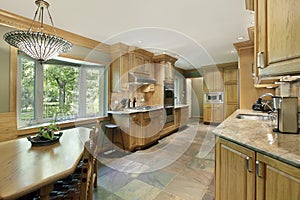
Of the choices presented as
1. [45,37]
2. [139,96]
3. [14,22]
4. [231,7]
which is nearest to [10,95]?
[14,22]

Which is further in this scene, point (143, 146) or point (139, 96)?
point (139, 96)

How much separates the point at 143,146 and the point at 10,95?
2539mm

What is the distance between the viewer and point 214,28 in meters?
2.95

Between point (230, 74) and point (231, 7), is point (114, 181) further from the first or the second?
point (230, 74)

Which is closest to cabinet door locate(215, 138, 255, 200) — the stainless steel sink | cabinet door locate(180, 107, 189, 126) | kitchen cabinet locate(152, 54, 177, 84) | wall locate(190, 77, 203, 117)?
the stainless steel sink

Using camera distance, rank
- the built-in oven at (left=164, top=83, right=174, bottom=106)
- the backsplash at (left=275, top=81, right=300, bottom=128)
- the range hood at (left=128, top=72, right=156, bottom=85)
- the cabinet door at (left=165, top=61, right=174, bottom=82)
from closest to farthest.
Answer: the backsplash at (left=275, top=81, right=300, bottom=128) → the range hood at (left=128, top=72, right=156, bottom=85) → the built-in oven at (left=164, top=83, right=174, bottom=106) → the cabinet door at (left=165, top=61, right=174, bottom=82)

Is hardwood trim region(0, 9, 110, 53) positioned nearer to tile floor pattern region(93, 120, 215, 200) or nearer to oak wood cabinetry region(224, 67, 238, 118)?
tile floor pattern region(93, 120, 215, 200)

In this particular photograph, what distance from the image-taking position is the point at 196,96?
28.6 feet

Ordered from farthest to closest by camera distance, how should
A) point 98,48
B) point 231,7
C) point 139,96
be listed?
point 139,96, point 98,48, point 231,7

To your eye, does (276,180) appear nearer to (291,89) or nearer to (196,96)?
(291,89)

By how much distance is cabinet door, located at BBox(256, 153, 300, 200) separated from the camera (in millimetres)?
825

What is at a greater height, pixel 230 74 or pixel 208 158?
pixel 230 74

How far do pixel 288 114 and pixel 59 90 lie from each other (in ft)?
11.4

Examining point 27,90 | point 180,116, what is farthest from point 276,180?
point 180,116
